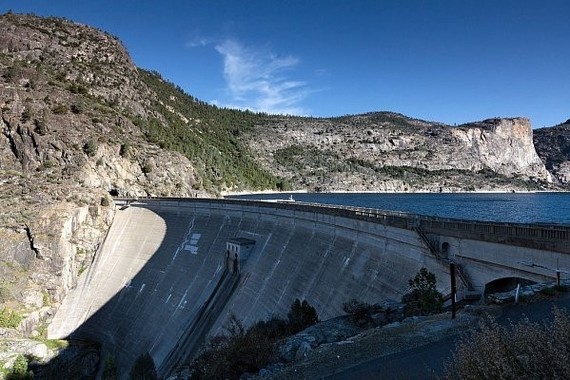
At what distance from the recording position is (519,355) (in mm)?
5559

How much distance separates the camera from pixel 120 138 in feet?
238

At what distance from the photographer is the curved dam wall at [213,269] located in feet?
68.8

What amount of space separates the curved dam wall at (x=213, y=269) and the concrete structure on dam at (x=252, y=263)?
3.6 inches

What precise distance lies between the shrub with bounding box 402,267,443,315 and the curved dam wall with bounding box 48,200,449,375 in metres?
2.00

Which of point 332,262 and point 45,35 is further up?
point 45,35

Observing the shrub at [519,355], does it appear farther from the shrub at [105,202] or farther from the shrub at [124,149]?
the shrub at [124,149]

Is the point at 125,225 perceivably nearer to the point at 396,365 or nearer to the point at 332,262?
the point at 332,262

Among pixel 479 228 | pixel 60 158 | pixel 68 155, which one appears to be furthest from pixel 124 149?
pixel 479 228

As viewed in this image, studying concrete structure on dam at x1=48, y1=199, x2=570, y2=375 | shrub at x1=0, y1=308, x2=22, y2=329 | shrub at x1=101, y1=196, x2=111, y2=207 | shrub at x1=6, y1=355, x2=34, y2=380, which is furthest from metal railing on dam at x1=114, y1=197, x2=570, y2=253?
shrub at x1=101, y1=196, x2=111, y2=207

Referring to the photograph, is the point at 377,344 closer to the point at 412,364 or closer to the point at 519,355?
the point at 412,364

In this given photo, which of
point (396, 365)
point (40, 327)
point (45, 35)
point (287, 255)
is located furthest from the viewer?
point (45, 35)

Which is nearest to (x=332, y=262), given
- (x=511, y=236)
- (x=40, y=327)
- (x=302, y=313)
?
(x=302, y=313)

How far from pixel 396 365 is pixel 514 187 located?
206328 millimetres

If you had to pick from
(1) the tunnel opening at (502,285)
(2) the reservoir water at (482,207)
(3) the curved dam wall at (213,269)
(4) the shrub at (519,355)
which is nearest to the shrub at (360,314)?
(3) the curved dam wall at (213,269)
